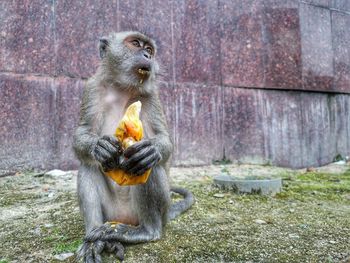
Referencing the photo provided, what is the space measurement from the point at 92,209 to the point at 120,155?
20.9 inches

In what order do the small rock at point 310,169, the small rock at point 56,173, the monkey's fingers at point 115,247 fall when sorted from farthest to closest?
the small rock at point 310,169 → the small rock at point 56,173 → the monkey's fingers at point 115,247

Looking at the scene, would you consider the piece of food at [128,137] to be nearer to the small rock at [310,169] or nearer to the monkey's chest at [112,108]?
the monkey's chest at [112,108]

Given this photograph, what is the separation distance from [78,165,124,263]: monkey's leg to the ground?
98 mm

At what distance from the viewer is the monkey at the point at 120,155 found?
280 cm

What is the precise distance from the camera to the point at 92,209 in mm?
3021

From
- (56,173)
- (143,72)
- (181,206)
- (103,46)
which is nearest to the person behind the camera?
(143,72)

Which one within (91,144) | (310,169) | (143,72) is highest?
(143,72)

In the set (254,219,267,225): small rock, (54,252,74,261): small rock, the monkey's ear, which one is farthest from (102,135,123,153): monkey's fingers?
(254,219,267,225): small rock

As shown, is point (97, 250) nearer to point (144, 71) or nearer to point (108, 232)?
point (108, 232)

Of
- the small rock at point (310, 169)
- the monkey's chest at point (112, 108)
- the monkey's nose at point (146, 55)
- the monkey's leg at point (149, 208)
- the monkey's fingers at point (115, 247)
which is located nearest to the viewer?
the monkey's fingers at point (115, 247)

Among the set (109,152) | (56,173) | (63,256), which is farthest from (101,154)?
(56,173)

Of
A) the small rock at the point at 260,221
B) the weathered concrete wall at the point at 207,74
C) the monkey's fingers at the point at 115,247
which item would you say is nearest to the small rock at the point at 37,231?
the monkey's fingers at the point at 115,247

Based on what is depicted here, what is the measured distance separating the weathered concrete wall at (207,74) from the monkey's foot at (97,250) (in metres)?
3.31

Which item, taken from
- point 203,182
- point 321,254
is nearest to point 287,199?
point 203,182
